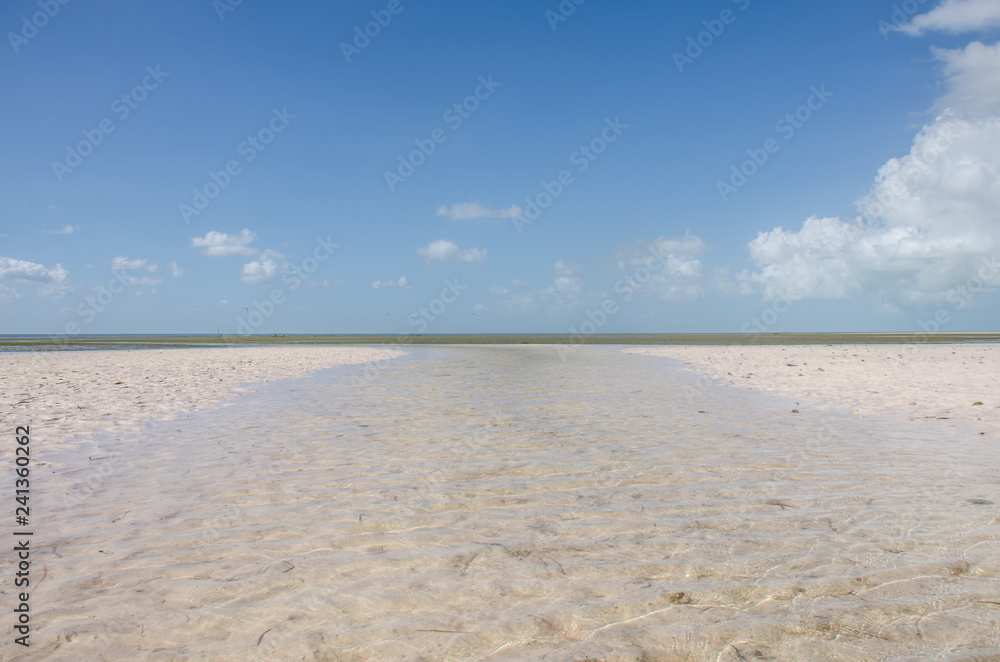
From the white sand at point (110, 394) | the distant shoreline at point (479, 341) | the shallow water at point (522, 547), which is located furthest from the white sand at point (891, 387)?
the distant shoreline at point (479, 341)

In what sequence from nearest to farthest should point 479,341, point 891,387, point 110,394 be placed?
point 110,394 < point 891,387 < point 479,341

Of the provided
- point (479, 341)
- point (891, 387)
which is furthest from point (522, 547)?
point (479, 341)

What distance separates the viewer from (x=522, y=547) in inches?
171

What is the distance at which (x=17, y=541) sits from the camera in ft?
15.3

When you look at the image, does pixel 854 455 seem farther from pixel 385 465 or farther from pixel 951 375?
pixel 951 375

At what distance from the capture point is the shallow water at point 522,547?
3.09 metres

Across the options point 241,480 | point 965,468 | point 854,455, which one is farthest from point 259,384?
point 965,468

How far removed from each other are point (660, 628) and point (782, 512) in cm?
264

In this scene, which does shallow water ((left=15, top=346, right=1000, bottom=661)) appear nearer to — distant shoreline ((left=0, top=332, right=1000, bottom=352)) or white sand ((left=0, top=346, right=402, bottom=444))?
white sand ((left=0, top=346, right=402, bottom=444))

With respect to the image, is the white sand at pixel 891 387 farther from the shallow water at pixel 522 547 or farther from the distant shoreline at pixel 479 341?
the distant shoreline at pixel 479 341

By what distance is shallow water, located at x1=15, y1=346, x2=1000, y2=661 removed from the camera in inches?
Answer: 122

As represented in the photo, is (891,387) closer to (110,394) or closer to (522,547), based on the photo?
(522,547)

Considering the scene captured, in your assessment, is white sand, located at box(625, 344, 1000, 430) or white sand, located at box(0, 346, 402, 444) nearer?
white sand, located at box(0, 346, 402, 444)

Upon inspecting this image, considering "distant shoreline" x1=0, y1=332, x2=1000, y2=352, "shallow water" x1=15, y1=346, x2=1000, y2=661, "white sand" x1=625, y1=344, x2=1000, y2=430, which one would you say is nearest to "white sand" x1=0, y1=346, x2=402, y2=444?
"shallow water" x1=15, y1=346, x2=1000, y2=661
